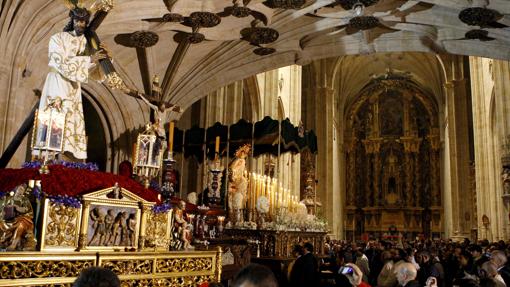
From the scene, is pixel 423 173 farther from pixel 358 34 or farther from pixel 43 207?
pixel 43 207

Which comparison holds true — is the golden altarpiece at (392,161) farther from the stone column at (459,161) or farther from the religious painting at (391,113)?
the stone column at (459,161)

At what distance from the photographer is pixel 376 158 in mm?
37938

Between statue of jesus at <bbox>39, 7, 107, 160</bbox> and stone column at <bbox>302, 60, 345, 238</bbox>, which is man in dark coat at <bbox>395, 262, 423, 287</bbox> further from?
stone column at <bbox>302, 60, 345, 238</bbox>

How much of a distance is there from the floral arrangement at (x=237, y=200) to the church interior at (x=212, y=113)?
1.6 inches

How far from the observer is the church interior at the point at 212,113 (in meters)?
6.09

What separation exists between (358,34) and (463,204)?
14.9 m

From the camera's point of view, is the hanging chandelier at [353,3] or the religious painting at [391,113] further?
the religious painting at [391,113]

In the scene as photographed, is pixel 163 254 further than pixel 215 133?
No

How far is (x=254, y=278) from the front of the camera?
2000 mm

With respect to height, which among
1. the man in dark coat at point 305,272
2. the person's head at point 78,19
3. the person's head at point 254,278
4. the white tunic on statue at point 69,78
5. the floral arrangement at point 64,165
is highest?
the person's head at point 78,19

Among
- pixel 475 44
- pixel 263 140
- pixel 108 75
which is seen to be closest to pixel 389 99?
pixel 475 44

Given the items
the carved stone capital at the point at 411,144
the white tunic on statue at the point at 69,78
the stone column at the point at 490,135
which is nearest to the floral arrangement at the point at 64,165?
the white tunic on statue at the point at 69,78

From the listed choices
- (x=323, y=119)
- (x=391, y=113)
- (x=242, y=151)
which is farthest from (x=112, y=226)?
(x=391, y=113)

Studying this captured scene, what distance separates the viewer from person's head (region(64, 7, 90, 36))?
598cm
